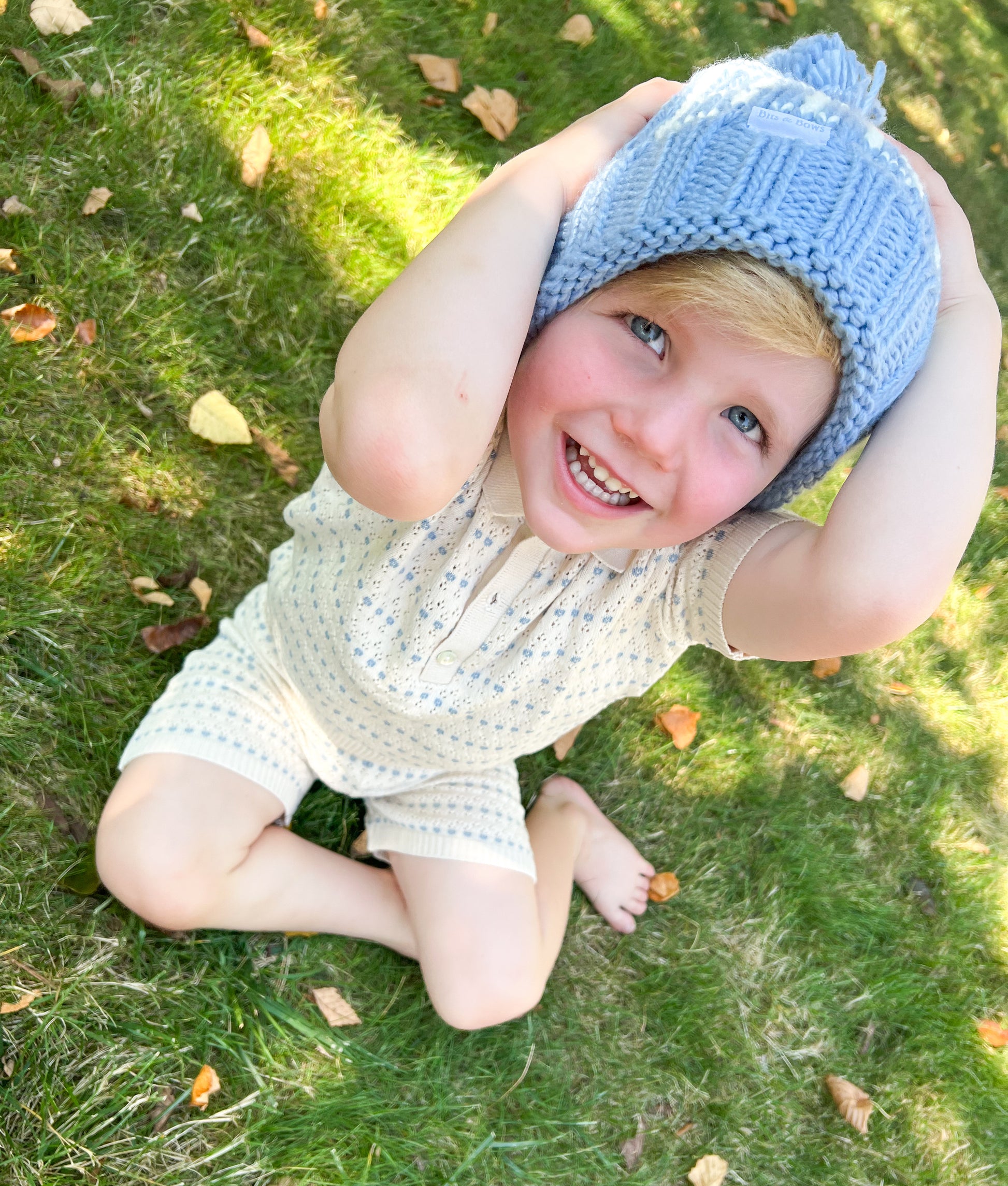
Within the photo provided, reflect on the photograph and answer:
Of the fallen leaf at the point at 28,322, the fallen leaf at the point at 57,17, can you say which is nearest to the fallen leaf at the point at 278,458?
the fallen leaf at the point at 28,322

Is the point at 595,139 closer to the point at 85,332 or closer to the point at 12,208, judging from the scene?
the point at 85,332

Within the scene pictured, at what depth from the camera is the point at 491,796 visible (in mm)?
2260

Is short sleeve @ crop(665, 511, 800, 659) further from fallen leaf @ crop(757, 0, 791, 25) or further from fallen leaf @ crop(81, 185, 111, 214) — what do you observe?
fallen leaf @ crop(757, 0, 791, 25)

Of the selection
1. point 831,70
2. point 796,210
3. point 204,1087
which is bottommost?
point 204,1087

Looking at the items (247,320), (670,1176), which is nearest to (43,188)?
(247,320)

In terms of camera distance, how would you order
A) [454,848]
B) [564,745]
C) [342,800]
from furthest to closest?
1. [564,745]
2. [342,800]
3. [454,848]

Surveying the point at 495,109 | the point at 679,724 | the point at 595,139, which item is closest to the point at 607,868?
the point at 679,724

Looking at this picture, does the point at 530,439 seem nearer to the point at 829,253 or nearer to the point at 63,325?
the point at 829,253

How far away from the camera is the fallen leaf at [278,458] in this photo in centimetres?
268

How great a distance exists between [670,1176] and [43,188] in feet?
9.58

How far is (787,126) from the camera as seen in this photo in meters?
1.39

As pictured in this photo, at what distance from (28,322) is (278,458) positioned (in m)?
0.69

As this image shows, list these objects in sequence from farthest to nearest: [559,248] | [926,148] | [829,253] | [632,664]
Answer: [926,148] → [632,664] → [559,248] → [829,253]

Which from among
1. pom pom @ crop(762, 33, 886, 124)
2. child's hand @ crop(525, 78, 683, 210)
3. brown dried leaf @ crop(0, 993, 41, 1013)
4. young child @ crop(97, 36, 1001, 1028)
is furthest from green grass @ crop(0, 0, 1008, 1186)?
pom pom @ crop(762, 33, 886, 124)
